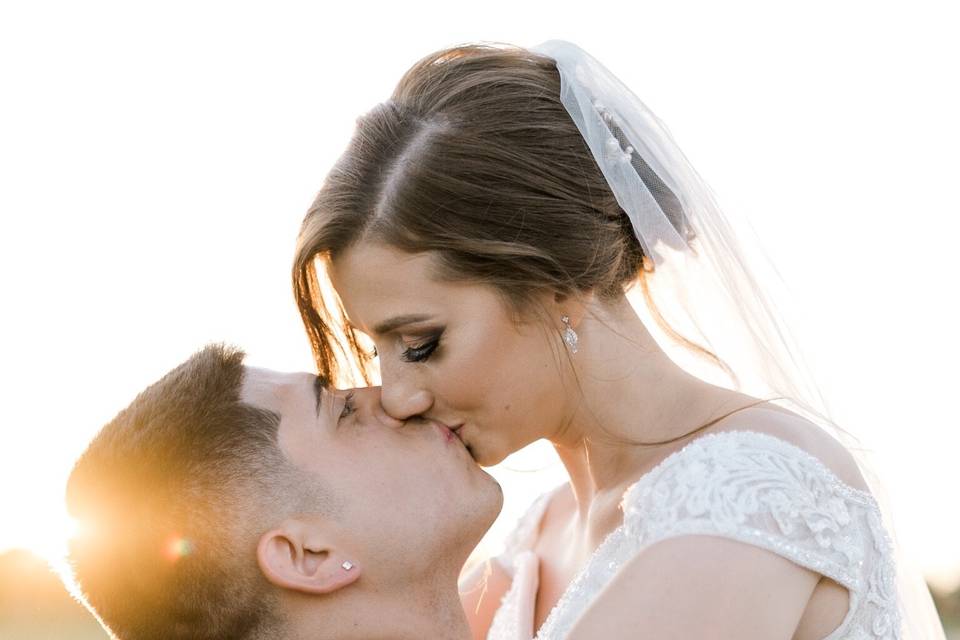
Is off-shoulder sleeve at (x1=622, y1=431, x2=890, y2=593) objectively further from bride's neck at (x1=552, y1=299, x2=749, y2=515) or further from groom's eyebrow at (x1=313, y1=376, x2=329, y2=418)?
groom's eyebrow at (x1=313, y1=376, x2=329, y2=418)

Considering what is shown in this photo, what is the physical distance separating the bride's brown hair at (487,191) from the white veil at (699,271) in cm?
5

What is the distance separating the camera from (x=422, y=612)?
12.4ft

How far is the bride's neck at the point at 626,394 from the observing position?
13.1 ft

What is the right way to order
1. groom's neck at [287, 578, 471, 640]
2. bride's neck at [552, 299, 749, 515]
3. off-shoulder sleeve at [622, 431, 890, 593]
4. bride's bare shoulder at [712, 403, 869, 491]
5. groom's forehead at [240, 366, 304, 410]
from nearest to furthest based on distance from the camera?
1. off-shoulder sleeve at [622, 431, 890, 593]
2. bride's bare shoulder at [712, 403, 869, 491]
3. groom's neck at [287, 578, 471, 640]
4. groom's forehead at [240, 366, 304, 410]
5. bride's neck at [552, 299, 749, 515]

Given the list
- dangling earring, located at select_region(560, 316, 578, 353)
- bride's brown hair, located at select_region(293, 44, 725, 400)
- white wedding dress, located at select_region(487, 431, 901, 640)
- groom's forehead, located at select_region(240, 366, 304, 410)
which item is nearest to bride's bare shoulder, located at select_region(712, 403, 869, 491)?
white wedding dress, located at select_region(487, 431, 901, 640)

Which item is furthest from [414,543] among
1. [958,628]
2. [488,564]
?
[958,628]

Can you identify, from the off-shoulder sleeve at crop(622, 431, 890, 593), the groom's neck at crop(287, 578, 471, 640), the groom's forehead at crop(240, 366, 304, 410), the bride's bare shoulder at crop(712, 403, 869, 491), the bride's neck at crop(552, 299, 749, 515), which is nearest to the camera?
the off-shoulder sleeve at crop(622, 431, 890, 593)

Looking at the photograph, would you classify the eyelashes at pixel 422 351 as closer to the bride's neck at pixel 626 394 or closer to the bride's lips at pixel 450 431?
the bride's lips at pixel 450 431

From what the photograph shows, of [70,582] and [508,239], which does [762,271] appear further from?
[70,582]

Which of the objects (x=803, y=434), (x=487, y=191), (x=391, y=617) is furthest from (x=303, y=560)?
(x=803, y=434)

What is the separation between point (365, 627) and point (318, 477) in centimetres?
48

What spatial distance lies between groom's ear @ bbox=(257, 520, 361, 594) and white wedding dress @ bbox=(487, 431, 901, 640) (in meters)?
0.87

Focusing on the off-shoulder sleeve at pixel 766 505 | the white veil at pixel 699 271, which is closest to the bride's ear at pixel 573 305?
the white veil at pixel 699 271

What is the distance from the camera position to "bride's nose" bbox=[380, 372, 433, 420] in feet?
13.2
